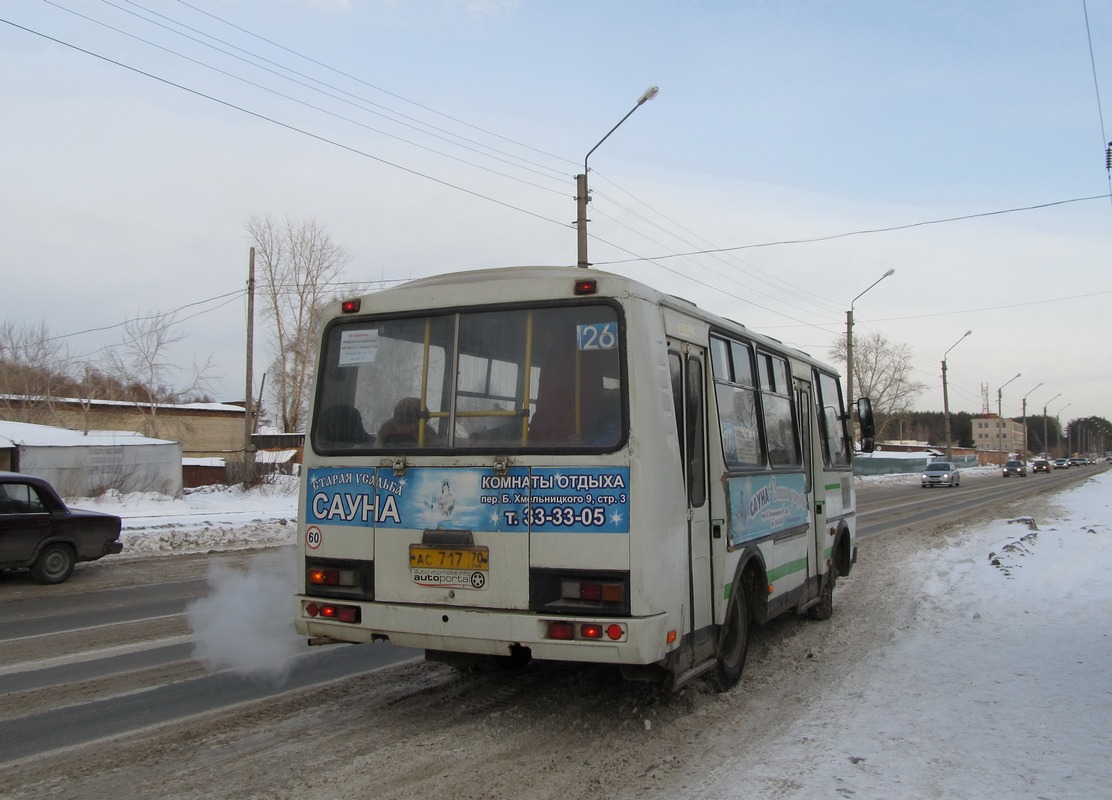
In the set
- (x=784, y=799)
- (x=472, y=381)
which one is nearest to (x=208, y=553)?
(x=472, y=381)

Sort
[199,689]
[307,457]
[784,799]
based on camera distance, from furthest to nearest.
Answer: [199,689] < [307,457] < [784,799]

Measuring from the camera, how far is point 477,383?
220 inches

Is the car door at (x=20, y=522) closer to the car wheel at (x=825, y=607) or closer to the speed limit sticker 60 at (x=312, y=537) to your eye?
the speed limit sticker 60 at (x=312, y=537)

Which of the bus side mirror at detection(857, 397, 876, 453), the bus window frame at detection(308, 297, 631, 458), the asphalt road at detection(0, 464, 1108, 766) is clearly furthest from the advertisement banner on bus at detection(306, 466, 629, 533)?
the bus side mirror at detection(857, 397, 876, 453)

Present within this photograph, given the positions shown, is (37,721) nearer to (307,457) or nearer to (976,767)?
(307,457)

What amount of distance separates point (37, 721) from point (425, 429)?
326 centimetres

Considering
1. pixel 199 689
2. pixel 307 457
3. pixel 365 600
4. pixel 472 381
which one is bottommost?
pixel 199 689

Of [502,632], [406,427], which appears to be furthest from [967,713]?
[406,427]

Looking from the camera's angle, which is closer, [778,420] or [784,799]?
[784,799]

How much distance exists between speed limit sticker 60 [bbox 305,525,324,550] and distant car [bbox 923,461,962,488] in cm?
4978

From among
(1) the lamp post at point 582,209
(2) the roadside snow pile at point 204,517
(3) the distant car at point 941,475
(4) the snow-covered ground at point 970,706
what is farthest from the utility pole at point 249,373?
(3) the distant car at point 941,475

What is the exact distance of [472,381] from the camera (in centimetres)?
560

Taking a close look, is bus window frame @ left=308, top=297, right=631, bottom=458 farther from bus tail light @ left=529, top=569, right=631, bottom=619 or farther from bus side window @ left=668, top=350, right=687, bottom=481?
bus tail light @ left=529, top=569, right=631, bottom=619

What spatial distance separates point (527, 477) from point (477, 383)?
0.74 metres
